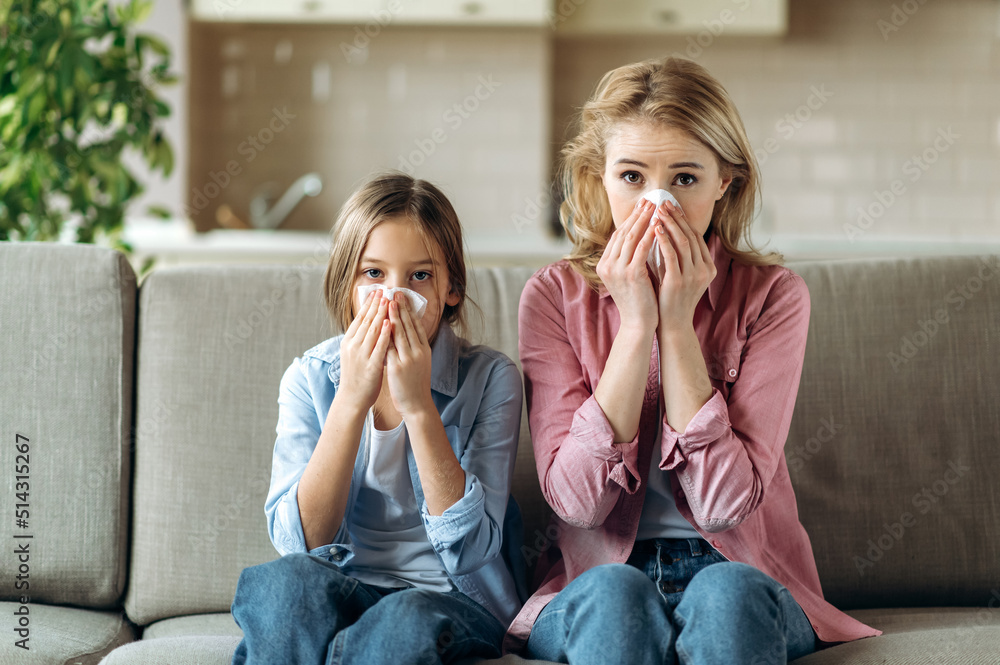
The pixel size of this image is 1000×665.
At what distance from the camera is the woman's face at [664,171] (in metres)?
1.19

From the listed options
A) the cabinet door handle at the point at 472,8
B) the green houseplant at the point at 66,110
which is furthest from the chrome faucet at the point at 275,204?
the green houseplant at the point at 66,110

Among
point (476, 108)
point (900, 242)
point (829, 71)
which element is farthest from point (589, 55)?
point (900, 242)

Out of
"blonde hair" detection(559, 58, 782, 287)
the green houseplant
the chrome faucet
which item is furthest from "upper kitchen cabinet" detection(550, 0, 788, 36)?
"blonde hair" detection(559, 58, 782, 287)

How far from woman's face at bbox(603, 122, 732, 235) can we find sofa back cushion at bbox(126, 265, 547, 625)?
0.42 m

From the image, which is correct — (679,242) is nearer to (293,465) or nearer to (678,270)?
(678,270)

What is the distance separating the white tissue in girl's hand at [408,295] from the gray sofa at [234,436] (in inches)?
13.4

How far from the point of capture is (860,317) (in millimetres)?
1543

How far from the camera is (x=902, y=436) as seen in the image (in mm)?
1492

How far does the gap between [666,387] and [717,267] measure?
253mm

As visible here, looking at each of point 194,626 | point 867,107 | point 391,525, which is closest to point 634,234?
point 391,525

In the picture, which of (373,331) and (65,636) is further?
(65,636)

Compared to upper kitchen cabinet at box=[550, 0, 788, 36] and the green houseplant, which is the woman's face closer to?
the green houseplant

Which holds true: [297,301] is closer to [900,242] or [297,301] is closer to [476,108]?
[476,108]

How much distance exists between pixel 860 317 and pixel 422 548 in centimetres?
87
